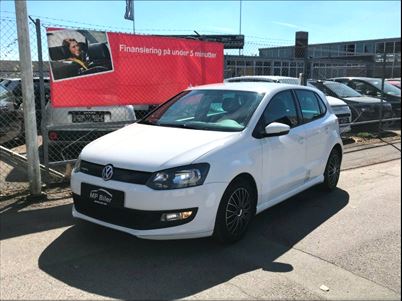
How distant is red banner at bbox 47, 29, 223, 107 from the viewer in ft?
21.7

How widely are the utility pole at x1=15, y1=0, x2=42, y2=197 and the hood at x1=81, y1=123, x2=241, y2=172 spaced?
151 centimetres

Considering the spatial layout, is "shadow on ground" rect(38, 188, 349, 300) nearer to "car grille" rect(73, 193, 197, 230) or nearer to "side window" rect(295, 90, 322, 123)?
"car grille" rect(73, 193, 197, 230)

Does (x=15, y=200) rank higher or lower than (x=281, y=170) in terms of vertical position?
lower

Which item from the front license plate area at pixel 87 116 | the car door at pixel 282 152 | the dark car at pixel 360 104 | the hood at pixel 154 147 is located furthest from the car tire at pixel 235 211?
the dark car at pixel 360 104

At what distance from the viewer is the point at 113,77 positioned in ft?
23.4

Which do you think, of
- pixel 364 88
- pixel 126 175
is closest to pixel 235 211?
pixel 126 175

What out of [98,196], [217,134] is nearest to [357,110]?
[217,134]

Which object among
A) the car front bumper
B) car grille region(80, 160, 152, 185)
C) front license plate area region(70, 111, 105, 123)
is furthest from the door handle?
front license plate area region(70, 111, 105, 123)

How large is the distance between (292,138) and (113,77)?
315 cm

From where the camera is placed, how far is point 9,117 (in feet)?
24.4

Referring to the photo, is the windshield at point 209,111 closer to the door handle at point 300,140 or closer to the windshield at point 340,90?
the door handle at point 300,140

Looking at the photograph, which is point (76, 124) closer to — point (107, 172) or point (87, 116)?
point (87, 116)

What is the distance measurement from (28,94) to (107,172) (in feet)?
7.45

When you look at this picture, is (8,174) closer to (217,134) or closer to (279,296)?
(217,134)
